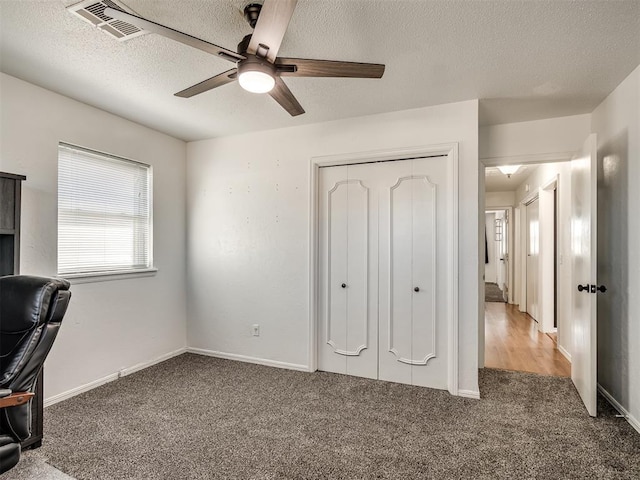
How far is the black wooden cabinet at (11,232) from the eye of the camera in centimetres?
215

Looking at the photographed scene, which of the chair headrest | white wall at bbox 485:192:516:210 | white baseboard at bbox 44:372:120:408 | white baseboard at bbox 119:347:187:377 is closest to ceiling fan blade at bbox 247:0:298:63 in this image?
the chair headrest

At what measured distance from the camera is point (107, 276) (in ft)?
10.3

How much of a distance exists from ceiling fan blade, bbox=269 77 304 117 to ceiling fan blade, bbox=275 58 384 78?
9 cm

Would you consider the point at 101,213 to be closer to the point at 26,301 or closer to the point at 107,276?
the point at 107,276

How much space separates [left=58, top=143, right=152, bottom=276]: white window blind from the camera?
288 centimetres

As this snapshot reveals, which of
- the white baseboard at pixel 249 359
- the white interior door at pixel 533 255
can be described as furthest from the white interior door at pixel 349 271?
the white interior door at pixel 533 255

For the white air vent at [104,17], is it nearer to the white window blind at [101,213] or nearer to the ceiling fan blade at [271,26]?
the ceiling fan blade at [271,26]

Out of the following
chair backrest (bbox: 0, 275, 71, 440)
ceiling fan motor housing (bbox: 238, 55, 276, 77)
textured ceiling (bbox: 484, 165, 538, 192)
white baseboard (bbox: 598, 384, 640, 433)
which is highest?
textured ceiling (bbox: 484, 165, 538, 192)

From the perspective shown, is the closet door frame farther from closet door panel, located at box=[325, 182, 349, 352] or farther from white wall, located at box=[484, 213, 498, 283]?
white wall, located at box=[484, 213, 498, 283]

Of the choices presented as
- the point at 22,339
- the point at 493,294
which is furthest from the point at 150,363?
the point at 493,294

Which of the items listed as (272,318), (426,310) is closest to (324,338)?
(272,318)

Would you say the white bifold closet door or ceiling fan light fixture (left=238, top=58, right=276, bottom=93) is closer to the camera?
ceiling fan light fixture (left=238, top=58, right=276, bottom=93)

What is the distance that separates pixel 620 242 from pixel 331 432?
8.00 ft

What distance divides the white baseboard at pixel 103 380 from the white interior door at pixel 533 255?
5.12 meters
